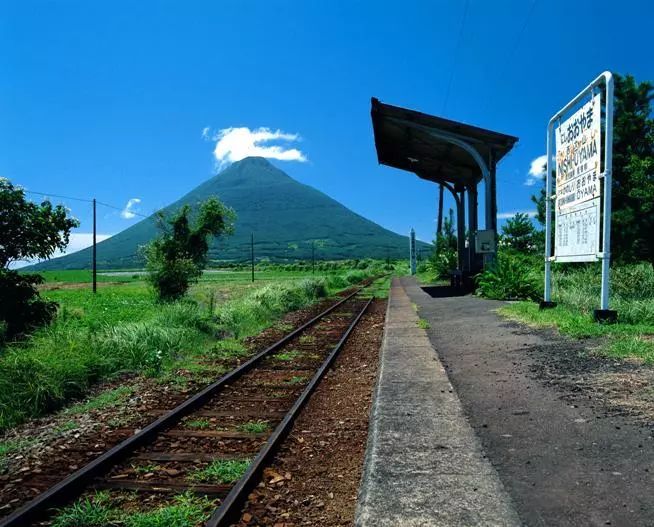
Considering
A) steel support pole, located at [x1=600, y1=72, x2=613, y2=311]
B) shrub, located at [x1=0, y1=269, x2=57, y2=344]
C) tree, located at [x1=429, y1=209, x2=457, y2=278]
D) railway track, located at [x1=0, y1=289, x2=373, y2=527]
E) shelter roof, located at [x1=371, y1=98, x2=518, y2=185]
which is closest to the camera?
railway track, located at [x1=0, y1=289, x2=373, y2=527]

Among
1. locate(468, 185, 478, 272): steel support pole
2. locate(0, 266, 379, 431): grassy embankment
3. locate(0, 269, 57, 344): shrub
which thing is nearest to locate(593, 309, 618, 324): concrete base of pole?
locate(0, 266, 379, 431): grassy embankment

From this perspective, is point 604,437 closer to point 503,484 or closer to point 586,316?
point 503,484

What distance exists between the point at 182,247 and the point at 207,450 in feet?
53.5

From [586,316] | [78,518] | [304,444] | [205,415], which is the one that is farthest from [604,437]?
[586,316]

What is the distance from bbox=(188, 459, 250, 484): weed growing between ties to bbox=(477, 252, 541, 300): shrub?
1119cm

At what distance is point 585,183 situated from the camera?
8.35 meters

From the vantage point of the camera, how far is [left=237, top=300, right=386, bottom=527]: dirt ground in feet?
10.0

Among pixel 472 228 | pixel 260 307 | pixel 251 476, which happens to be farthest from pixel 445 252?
pixel 251 476

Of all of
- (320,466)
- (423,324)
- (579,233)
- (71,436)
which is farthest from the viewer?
(423,324)

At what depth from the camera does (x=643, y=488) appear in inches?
103

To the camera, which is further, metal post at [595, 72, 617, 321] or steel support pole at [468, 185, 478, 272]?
steel support pole at [468, 185, 478, 272]

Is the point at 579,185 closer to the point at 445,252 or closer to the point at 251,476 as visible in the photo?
the point at 251,476

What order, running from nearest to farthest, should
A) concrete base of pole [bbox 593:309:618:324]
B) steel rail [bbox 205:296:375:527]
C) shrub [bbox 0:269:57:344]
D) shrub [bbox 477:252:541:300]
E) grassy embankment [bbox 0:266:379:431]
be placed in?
steel rail [bbox 205:296:375:527], grassy embankment [bbox 0:266:379:431], concrete base of pole [bbox 593:309:618:324], shrub [bbox 0:269:57:344], shrub [bbox 477:252:541:300]

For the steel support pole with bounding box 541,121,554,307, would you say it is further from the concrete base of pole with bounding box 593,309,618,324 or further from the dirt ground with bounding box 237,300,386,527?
the dirt ground with bounding box 237,300,386,527
